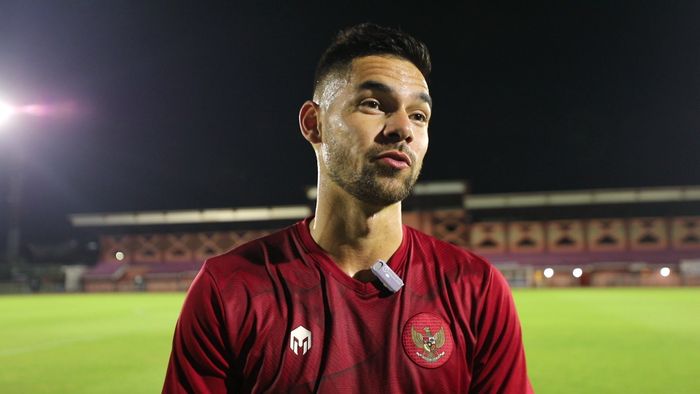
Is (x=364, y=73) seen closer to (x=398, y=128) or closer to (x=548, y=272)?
(x=398, y=128)

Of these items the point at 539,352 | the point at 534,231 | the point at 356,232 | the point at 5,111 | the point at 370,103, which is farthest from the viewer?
the point at 534,231

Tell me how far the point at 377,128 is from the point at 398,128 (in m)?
0.09

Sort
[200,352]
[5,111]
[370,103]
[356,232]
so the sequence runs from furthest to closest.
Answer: [5,111] → [356,232] → [370,103] → [200,352]

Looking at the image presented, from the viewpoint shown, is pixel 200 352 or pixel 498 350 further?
pixel 498 350

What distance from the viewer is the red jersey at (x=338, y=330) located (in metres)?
2.16

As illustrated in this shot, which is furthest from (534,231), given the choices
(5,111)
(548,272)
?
(5,111)

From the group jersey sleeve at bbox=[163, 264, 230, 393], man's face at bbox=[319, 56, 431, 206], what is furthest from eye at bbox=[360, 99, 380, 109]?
jersey sleeve at bbox=[163, 264, 230, 393]

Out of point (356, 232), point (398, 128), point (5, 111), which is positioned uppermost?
point (5, 111)

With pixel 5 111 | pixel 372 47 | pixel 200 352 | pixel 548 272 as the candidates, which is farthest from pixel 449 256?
pixel 5 111

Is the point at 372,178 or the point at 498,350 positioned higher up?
the point at 372,178

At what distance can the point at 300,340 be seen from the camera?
7.22 feet

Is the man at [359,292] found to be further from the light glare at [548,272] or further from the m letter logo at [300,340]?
the light glare at [548,272]

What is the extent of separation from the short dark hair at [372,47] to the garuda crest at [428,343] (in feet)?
3.76

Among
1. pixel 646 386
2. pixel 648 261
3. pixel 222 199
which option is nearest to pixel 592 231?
pixel 648 261
